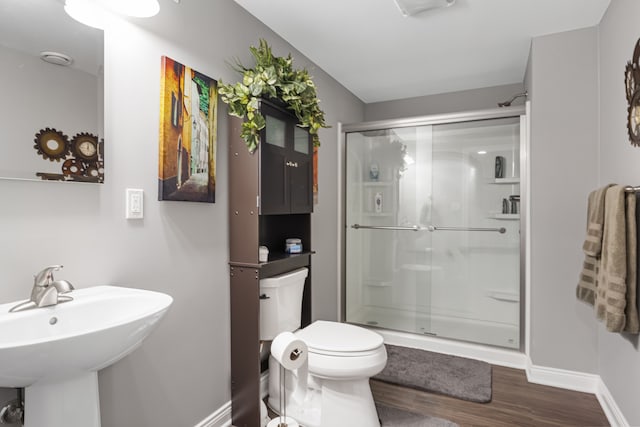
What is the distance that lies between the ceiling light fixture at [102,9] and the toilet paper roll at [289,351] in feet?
4.95

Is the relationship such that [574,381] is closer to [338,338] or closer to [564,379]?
[564,379]

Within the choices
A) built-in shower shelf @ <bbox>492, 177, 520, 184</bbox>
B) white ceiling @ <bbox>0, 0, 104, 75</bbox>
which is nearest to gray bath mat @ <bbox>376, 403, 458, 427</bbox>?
built-in shower shelf @ <bbox>492, 177, 520, 184</bbox>

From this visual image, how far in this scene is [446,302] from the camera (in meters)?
3.02

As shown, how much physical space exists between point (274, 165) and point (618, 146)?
72.2 inches

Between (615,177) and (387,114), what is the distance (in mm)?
2289

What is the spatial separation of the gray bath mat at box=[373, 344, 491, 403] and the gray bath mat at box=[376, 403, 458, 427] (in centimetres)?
31

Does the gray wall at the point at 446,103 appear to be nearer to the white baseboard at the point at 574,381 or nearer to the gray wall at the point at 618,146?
the gray wall at the point at 618,146

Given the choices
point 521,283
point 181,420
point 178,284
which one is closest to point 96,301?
point 178,284

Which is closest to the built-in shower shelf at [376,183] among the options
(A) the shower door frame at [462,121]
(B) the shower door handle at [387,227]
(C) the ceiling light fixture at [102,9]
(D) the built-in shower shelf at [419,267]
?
(A) the shower door frame at [462,121]

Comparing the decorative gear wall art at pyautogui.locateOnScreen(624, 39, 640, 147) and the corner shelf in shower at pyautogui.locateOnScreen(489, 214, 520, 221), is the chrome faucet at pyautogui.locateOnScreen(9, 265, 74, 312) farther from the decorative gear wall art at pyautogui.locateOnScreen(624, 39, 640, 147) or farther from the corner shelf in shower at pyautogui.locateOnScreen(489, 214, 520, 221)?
the corner shelf in shower at pyautogui.locateOnScreen(489, 214, 520, 221)

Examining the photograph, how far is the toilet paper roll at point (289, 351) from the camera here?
1.62 m

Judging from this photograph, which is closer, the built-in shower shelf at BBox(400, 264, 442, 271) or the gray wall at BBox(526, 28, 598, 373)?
the gray wall at BBox(526, 28, 598, 373)

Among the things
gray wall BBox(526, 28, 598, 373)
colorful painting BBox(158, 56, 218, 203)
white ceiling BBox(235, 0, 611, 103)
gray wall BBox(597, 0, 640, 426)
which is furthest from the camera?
gray wall BBox(526, 28, 598, 373)

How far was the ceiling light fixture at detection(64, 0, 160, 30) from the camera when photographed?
1.22 metres
